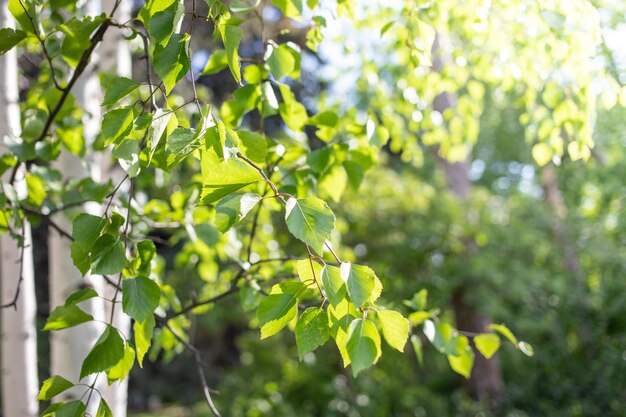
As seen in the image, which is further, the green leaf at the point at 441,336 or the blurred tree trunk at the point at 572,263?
the blurred tree trunk at the point at 572,263

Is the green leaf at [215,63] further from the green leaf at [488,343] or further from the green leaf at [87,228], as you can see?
the green leaf at [488,343]

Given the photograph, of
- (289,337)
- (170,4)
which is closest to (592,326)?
(289,337)

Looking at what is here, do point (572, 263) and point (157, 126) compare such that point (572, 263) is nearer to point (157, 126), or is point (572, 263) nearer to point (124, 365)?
point (124, 365)

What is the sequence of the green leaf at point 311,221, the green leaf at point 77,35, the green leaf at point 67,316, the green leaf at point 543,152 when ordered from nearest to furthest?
1. the green leaf at point 311,221
2. the green leaf at point 67,316
3. the green leaf at point 77,35
4. the green leaf at point 543,152

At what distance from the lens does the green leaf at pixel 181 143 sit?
0.74 m

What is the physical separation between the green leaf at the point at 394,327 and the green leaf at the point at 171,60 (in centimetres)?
41

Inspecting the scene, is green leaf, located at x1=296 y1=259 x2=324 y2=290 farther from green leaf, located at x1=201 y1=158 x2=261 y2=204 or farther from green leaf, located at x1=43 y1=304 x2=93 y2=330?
green leaf, located at x1=43 y1=304 x2=93 y2=330

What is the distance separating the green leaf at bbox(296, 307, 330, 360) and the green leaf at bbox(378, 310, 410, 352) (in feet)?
0.25

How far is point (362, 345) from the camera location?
0.76 m

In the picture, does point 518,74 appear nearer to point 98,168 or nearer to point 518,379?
point 98,168

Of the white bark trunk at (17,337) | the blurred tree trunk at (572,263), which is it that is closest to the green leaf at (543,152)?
the white bark trunk at (17,337)

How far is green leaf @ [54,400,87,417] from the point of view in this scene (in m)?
0.86

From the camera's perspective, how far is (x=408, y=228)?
5.87 metres

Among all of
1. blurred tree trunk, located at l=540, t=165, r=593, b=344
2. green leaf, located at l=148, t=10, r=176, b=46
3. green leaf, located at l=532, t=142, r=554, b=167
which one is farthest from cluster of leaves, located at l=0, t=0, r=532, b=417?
blurred tree trunk, located at l=540, t=165, r=593, b=344
